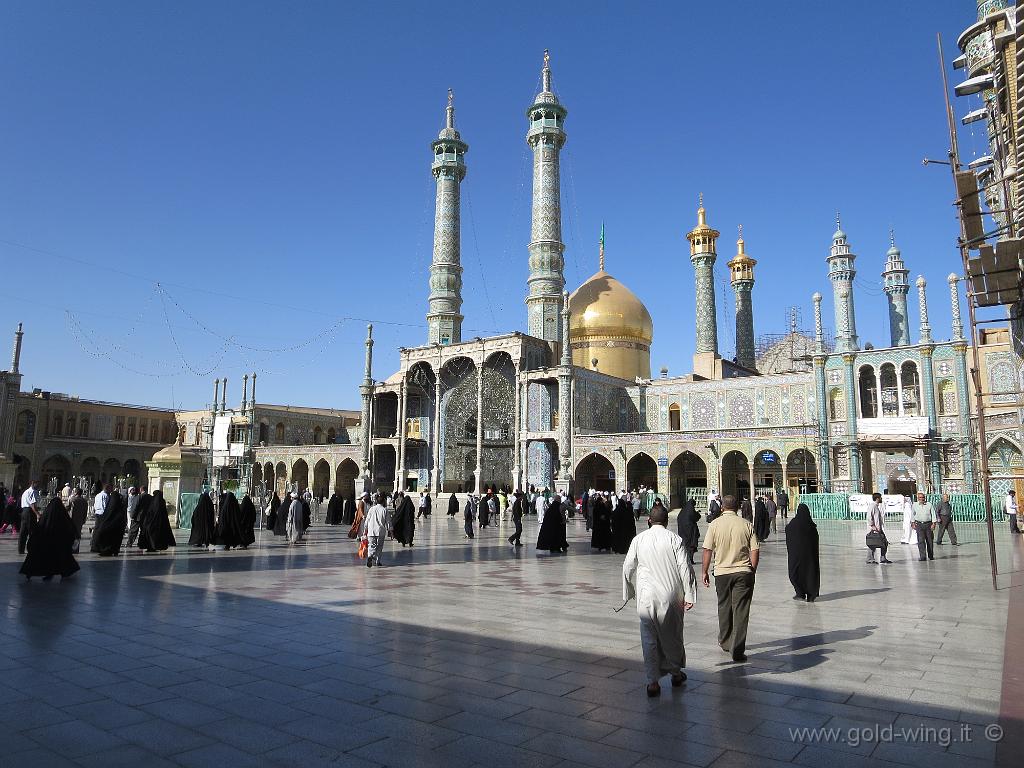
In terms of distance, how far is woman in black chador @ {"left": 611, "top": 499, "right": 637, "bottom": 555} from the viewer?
1341 cm

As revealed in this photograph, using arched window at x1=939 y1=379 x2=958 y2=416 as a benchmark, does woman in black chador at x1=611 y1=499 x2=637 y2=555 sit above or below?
below

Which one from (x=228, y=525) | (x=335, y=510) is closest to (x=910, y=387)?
(x=335, y=510)

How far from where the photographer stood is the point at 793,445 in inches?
1113

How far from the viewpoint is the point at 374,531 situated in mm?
10562

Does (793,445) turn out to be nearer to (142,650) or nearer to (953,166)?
(953,166)

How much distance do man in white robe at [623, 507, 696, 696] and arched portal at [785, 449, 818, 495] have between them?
26321 millimetres

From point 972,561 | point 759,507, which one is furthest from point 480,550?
point 972,561

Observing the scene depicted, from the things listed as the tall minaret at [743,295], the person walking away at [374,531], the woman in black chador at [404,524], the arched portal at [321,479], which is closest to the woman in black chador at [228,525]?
the woman in black chador at [404,524]

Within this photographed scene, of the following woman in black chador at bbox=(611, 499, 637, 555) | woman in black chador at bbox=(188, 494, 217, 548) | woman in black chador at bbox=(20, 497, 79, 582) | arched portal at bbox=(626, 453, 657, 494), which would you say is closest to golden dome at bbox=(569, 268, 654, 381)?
arched portal at bbox=(626, 453, 657, 494)

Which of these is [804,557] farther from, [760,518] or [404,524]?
[404,524]

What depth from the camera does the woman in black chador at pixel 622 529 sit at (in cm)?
1341

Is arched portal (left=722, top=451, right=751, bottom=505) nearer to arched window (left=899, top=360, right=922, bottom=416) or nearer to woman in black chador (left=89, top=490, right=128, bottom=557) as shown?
A: arched window (left=899, top=360, right=922, bottom=416)

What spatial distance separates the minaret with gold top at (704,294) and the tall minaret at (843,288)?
25.0 ft

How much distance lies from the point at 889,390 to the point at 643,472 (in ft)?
37.7
